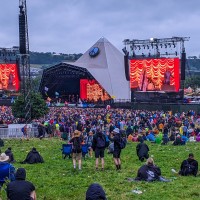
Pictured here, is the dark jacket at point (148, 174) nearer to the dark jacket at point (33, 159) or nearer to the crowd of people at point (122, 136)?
the crowd of people at point (122, 136)

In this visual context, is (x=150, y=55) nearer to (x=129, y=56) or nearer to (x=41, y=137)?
(x=129, y=56)

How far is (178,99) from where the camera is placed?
5594 cm

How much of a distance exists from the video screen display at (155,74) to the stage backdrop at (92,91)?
17486 mm

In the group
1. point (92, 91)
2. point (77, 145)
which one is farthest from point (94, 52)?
point (77, 145)

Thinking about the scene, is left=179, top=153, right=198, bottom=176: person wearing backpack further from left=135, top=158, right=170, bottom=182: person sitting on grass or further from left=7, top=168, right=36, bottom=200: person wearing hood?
left=7, top=168, right=36, bottom=200: person wearing hood

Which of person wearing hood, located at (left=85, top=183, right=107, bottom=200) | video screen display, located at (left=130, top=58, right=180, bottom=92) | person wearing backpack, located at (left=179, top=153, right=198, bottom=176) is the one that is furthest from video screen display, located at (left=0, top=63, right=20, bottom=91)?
person wearing hood, located at (left=85, top=183, right=107, bottom=200)

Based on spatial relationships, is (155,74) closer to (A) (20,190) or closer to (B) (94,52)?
(B) (94,52)

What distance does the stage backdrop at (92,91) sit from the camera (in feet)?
244

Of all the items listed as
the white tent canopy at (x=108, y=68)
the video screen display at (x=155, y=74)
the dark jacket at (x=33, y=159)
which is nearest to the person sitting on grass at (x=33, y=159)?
the dark jacket at (x=33, y=159)

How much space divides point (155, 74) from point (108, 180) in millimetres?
42594

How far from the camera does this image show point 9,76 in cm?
6869

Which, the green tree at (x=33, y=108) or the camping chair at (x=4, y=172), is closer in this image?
the camping chair at (x=4, y=172)

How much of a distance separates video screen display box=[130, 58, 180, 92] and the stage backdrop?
17486mm

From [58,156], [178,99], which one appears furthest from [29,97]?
[178,99]
